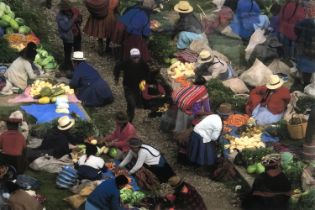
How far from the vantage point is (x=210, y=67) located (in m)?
17.2

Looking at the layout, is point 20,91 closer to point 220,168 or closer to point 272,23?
point 220,168

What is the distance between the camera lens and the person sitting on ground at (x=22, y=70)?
53.7ft

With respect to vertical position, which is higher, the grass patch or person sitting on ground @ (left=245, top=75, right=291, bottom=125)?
person sitting on ground @ (left=245, top=75, right=291, bottom=125)

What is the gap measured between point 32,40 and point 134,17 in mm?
2680

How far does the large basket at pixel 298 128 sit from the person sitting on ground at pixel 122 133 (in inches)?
125

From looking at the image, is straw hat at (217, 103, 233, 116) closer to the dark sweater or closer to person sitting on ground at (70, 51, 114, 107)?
the dark sweater

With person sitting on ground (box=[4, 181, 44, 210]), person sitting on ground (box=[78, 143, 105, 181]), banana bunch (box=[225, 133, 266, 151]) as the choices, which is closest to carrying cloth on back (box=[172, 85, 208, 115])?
banana bunch (box=[225, 133, 266, 151])

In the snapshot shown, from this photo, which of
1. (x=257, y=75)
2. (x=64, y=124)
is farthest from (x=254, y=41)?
(x=64, y=124)

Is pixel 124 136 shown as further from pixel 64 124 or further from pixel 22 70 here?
pixel 22 70

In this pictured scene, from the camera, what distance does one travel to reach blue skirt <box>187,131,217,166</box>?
13.7 meters

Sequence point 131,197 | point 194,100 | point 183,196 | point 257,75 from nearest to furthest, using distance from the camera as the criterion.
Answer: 1. point 183,196
2. point 131,197
3. point 194,100
4. point 257,75

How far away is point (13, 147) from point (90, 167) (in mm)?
1330

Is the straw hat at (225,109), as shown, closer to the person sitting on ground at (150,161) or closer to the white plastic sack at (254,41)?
the person sitting on ground at (150,161)

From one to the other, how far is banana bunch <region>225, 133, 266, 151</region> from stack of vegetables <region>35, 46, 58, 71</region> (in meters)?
5.12
